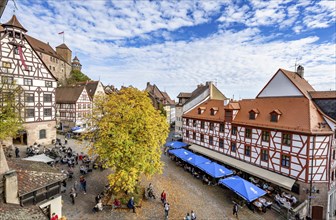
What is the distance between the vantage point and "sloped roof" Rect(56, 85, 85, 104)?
36019 millimetres

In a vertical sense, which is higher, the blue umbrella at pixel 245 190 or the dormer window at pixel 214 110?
the dormer window at pixel 214 110

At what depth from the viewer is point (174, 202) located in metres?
14.0

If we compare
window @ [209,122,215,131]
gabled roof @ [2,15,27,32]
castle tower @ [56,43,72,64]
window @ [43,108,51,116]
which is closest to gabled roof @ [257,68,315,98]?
window @ [209,122,215,131]

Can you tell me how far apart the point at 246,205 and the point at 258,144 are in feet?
21.3

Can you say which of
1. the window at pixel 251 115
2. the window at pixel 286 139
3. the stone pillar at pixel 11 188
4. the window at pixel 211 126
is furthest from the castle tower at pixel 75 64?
the window at pixel 286 139

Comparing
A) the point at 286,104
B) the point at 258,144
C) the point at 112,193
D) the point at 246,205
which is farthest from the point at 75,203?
the point at 286,104

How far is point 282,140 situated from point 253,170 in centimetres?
407

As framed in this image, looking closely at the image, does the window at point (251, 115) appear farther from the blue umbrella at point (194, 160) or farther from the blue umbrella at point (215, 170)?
the blue umbrella at point (194, 160)

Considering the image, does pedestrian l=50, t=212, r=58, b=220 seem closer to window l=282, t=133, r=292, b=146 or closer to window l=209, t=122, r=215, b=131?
window l=282, t=133, r=292, b=146

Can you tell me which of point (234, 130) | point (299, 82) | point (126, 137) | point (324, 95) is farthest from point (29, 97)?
point (324, 95)

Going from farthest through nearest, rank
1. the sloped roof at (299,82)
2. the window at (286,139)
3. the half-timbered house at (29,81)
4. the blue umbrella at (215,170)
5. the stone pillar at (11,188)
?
the half-timbered house at (29,81)
the sloped roof at (299,82)
the blue umbrella at (215,170)
the window at (286,139)
the stone pillar at (11,188)

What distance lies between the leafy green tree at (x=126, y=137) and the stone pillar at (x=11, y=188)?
493 cm

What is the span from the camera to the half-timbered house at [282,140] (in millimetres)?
14664

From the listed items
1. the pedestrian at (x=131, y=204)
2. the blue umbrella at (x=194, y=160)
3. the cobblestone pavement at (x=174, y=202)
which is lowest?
the cobblestone pavement at (x=174, y=202)
